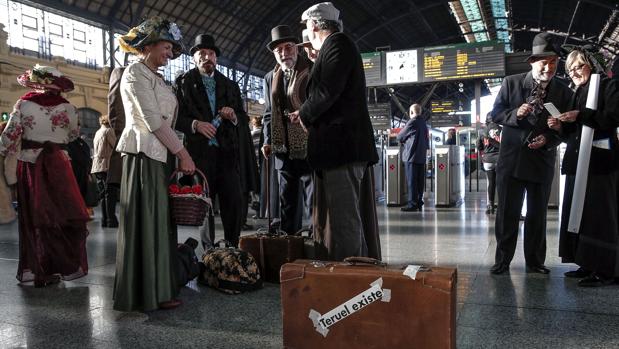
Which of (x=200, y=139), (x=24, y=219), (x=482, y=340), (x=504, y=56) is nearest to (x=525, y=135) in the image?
(x=482, y=340)

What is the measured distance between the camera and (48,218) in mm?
3373

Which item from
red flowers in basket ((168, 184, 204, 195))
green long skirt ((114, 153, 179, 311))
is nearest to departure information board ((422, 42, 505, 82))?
red flowers in basket ((168, 184, 204, 195))

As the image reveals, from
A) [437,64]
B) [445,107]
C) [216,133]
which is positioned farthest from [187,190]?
[445,107]

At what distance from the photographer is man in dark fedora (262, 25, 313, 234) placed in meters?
3.63

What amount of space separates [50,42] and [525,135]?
1573cm

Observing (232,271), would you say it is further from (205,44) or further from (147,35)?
(205,44)

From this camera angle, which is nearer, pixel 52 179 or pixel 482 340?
pixel 482 340

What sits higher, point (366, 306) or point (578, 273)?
point (366, 306)

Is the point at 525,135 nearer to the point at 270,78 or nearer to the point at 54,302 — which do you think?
the point at 270,78

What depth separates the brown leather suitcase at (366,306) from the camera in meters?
1.81

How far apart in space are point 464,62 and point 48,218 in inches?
564

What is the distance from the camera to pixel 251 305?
2.77 metres

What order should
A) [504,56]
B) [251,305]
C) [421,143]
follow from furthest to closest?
[504,56] < [421,143] < [251,305]

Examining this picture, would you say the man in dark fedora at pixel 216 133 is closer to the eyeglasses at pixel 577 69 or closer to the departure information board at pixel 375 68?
the eyeglasses at pixel 577 69
